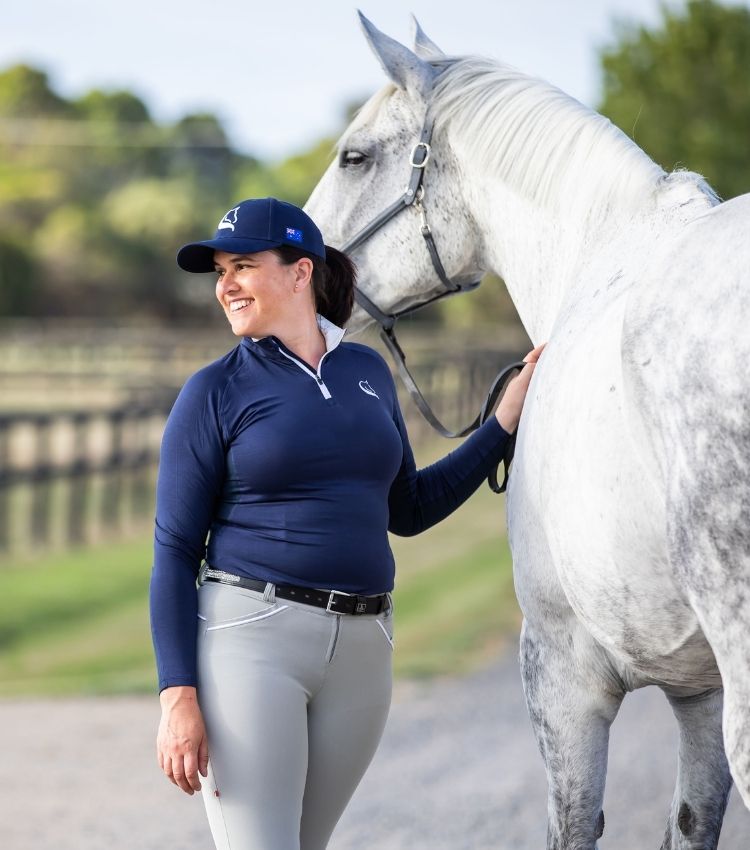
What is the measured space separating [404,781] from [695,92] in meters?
15.9

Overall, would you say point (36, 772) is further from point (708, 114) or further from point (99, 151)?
point (99, 151)

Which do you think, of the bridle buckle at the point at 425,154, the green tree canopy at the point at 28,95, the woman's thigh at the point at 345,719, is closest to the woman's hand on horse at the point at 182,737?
the woman's thigh at the point at 345,719

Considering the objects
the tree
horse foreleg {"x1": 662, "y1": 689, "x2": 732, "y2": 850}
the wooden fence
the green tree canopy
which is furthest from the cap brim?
the green tree canopy

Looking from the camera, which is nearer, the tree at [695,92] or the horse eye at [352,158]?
the horse eye at [352,158]

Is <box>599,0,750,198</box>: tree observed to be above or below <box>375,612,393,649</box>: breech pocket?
above

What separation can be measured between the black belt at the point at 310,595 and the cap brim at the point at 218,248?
0.60 meters

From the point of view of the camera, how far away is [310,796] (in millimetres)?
2227

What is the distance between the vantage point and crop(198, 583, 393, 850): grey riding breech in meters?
2.06

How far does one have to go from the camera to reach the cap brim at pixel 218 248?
217cm

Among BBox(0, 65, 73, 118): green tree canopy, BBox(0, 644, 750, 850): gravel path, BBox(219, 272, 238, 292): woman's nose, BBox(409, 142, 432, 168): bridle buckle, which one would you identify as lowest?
BBox(0, 644, 750, 850): gravel path

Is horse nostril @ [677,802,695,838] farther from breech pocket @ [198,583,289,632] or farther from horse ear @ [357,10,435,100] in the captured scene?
horse ear @ [357,10,435,100]

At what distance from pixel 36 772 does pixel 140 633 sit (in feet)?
11.6

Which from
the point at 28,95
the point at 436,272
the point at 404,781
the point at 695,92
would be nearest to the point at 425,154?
the point at 436,272

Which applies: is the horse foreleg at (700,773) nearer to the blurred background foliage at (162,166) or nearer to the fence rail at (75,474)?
the blurred background foliage at (162,166)
